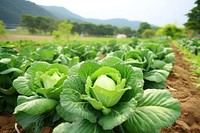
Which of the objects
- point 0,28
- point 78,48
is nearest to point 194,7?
point 0,28

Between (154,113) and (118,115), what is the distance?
0.25 meters

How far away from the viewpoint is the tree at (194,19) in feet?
147

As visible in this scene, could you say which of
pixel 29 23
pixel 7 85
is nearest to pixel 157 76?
pixel 7 85

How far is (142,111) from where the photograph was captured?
1.54 meters

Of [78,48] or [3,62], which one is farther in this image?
[78,48]

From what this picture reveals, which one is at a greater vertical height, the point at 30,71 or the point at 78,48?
the point at 30,71

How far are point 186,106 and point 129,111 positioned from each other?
1.58 metres

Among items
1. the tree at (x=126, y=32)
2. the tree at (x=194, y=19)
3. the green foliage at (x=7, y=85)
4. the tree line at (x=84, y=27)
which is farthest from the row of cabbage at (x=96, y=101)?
the tree at (x=126, y=32)

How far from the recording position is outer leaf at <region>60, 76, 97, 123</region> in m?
1.45

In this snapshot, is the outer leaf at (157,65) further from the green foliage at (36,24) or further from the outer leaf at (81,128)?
the green foliage at (36,24)

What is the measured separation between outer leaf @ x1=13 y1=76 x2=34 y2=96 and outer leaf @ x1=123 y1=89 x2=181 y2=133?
1055 mm

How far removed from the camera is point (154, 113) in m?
1.46

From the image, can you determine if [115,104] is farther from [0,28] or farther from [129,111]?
[0,28]

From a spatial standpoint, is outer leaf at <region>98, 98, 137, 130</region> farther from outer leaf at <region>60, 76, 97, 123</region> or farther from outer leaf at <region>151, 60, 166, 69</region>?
outer leaf at <region>151, 60, 166, 69</region>
